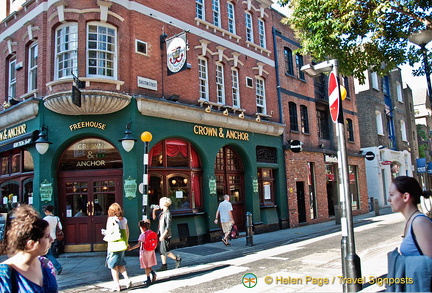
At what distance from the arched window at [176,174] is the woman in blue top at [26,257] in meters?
9.70

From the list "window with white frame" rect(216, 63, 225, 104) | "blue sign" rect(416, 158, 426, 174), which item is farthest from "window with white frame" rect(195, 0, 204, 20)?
"blue sign" rect(416, 158, 426, 174)

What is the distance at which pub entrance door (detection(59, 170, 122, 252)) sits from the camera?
470 inches

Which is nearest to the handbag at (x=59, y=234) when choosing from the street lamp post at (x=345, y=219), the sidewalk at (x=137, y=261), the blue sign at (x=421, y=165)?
the sidewalk at (x=137, y=261)

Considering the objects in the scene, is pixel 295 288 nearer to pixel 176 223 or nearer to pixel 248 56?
pixel 176 223

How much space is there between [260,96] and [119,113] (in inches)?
335

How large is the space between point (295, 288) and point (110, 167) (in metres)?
7.79

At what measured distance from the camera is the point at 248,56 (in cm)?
1758

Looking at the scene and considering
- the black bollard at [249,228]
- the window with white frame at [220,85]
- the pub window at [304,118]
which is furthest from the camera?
the pub window at [304,118]

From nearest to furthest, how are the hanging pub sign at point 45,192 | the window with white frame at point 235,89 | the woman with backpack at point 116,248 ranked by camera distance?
the woman with backpack at point 116,248
the hanging pub sign at point 45,192
the window with white frame at point 235,89

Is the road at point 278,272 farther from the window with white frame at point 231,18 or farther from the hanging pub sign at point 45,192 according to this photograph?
the window with white frame at point 231,18

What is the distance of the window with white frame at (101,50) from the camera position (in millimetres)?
12047

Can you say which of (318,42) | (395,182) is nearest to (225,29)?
(318,42)

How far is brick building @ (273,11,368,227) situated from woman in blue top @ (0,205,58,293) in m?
16.5

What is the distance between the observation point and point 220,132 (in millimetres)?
15258
